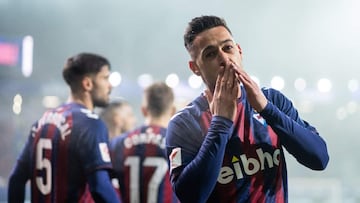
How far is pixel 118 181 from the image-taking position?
2746 mm

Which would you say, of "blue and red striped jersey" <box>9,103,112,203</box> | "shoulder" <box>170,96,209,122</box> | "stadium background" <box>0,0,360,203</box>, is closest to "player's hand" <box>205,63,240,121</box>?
"shoulder" <box>170,96,209,122</box>

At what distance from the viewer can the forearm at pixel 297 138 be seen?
4.35 ft

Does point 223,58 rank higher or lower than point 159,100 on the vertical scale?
lower

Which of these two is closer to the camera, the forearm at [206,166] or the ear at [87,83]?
the forearm at [206,166]

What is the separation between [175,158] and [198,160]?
10 cm

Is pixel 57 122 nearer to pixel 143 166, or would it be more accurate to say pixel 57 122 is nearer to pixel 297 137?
pixel 143 166

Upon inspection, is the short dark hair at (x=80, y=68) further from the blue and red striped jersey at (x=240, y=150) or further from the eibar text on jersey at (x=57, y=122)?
the blue and red striped jersey at (x=240, y=150)

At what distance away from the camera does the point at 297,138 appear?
1338 millimetres

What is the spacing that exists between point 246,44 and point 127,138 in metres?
0.83

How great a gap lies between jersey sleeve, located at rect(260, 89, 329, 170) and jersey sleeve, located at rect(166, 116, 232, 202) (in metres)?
0.10

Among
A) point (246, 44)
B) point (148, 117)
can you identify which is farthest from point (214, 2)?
point (148, 117)

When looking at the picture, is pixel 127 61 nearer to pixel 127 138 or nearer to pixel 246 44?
pixel 127 138

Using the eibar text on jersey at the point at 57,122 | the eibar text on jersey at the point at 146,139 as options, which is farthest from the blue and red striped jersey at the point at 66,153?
the eibar text on jersey at the point at 146,139

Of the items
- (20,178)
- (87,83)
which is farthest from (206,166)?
(20,178)
